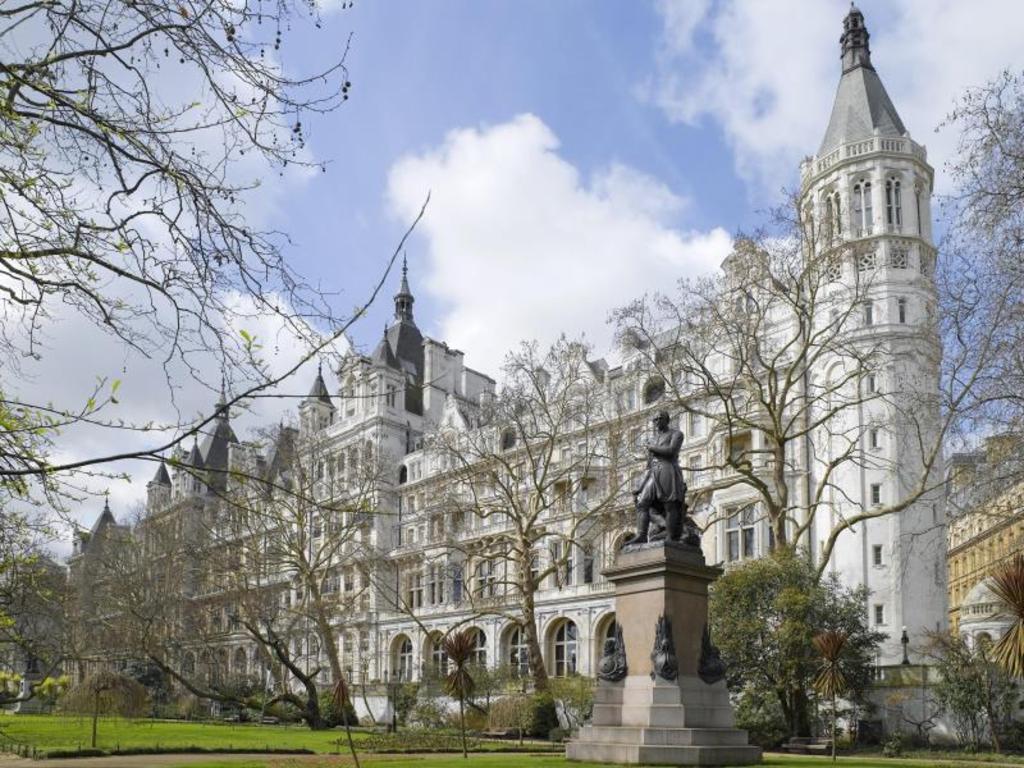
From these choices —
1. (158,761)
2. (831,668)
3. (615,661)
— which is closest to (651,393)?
(831,668)

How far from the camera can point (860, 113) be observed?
4950cm

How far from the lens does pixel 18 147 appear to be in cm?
705

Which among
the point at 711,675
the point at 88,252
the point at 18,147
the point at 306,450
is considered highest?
the point at 306,450

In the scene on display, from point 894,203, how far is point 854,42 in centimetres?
1149

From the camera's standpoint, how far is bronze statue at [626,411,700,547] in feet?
60.3

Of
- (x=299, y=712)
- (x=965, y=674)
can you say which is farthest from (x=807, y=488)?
(x=299, y=712)

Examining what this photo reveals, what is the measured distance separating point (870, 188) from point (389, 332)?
4388 cm

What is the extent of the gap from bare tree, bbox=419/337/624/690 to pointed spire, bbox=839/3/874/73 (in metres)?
21.2

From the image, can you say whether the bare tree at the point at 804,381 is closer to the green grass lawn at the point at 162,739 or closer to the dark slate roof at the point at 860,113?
the dark slate roof at the point at 860,113

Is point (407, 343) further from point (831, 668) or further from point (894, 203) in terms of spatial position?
point (831, 668)

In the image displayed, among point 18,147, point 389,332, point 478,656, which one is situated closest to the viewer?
point 18,147

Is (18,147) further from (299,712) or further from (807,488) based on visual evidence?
(807,488)

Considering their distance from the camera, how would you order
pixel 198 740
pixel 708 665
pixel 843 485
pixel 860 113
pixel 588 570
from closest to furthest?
pixel 708 665
pixel 198 740
pixel 843 485
pixel 860 113
pixel 588 570

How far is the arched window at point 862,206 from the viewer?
46.9m
